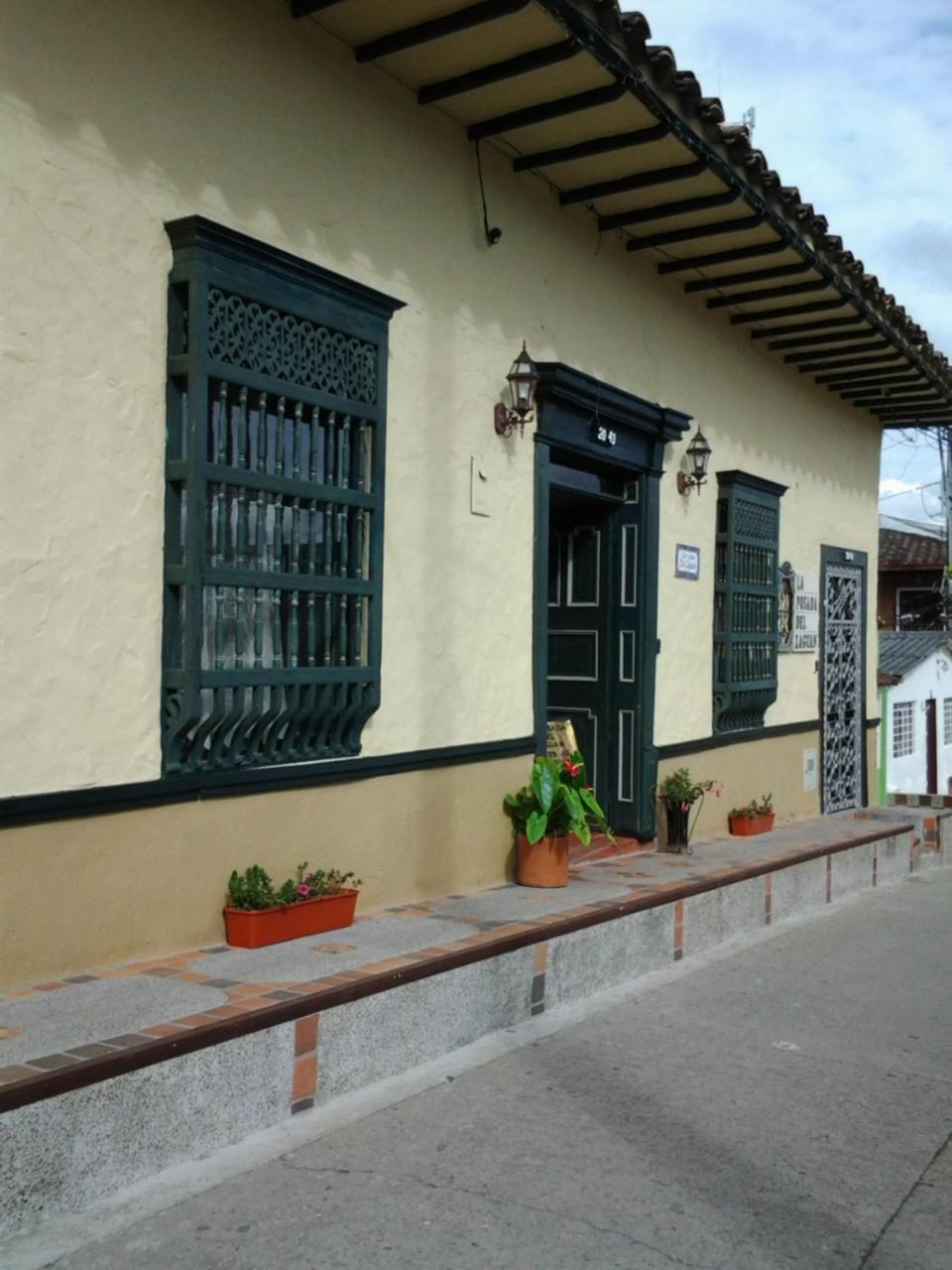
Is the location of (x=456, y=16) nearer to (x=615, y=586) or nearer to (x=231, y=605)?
(x=231, y=605)

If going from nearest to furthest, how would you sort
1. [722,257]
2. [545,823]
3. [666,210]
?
[545,823] < [666,210] < [722,257]

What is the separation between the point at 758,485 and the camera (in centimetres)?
1028

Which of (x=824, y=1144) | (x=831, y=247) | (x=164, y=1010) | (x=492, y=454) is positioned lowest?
(x=824, y=1144)

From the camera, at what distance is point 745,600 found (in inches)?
406

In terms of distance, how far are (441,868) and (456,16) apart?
406 centimetres

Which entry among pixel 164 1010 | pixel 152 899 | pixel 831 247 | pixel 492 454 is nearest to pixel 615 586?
pixel 492 454

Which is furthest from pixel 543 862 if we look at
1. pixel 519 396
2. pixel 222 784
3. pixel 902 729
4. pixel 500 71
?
pixel 902 729

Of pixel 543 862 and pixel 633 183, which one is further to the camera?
pixel 633 183

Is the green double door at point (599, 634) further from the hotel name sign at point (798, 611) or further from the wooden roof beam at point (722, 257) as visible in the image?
the hotel name sign at point (798, 611)

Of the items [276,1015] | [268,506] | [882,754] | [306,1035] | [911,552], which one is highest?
[911,552]

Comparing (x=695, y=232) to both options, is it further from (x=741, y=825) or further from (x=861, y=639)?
(x=861, y=639)

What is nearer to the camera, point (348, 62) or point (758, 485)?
point (348, 62)

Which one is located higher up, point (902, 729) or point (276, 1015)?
point (902, 729)

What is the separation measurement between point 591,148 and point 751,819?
5338 millimetres
